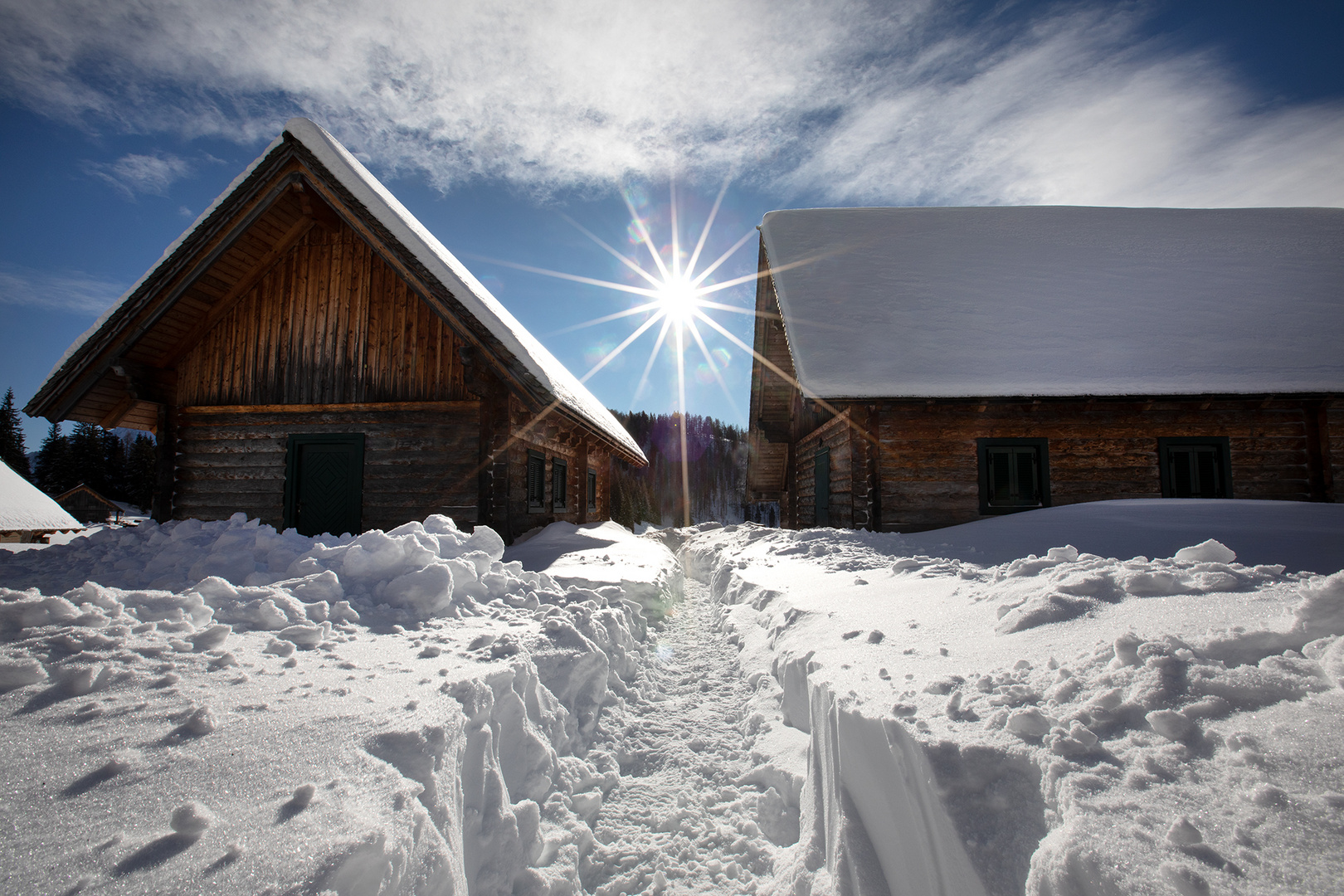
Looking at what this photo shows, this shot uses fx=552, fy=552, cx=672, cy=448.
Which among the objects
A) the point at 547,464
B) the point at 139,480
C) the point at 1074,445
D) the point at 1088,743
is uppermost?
the point at 139,480

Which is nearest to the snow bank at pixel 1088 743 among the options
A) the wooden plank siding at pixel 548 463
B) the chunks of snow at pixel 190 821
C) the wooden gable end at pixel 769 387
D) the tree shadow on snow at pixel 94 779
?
the chunks of snow at pixel 190 821

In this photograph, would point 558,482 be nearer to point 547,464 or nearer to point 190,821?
point 547,464

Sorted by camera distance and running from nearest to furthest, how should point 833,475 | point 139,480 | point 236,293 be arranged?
point 236,293, point 833,475, point 139,480

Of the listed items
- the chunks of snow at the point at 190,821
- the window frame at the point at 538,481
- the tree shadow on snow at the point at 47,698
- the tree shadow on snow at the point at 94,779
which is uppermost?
the window frame at the point at 538,481

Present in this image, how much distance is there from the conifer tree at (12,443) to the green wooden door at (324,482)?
47.1m

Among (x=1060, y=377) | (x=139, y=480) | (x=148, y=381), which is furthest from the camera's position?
(x=139, y=480)

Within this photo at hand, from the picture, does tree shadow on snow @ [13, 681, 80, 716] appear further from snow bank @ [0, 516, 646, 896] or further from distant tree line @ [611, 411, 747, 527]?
distant tree line @ [611, 411, 747, 527]

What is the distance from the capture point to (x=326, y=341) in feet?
28.8

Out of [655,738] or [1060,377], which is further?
[1060,377]

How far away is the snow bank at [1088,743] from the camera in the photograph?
4.05 ft

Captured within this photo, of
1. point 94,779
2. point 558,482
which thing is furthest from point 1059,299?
point 94,779

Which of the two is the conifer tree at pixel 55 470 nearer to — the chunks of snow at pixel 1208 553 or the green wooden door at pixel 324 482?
the green wooden door at pixel 324 482

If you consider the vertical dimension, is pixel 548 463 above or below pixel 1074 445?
below

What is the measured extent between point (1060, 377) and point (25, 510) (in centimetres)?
2297
